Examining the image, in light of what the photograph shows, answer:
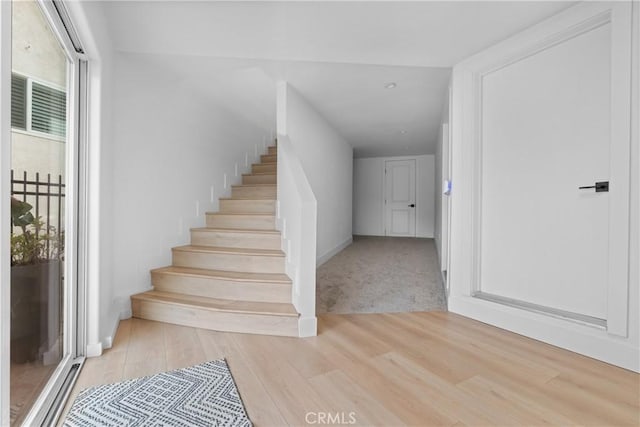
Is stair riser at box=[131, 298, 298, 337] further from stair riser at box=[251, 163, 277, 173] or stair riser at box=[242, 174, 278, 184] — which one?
stair riser at box=[251, 163, 277, 173]

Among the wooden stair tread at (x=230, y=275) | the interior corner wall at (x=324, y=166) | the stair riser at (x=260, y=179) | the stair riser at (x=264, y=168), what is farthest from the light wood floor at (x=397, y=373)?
the stair riser at (x=264, y=168)

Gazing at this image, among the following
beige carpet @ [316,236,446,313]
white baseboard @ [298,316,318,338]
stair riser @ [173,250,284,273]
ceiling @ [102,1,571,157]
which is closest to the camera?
ceiling @ [102,1,571,157]

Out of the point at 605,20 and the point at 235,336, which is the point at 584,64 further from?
the point at 235,336

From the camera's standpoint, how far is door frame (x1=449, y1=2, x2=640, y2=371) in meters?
1.57

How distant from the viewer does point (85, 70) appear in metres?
1.66

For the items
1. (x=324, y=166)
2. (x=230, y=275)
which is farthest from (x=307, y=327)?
(x=324, y=166)

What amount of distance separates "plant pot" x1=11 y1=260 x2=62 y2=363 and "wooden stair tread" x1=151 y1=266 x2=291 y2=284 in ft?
3.00

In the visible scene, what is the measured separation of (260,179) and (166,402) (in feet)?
9.52

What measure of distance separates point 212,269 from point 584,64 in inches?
119

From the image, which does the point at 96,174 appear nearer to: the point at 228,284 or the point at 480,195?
the point at 228,284

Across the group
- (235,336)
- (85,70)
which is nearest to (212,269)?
(235,336)

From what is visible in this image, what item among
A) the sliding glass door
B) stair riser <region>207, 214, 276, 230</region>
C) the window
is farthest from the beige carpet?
the window

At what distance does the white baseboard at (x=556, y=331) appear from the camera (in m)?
1.58

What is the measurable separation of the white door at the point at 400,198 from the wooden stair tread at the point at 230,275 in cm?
548
